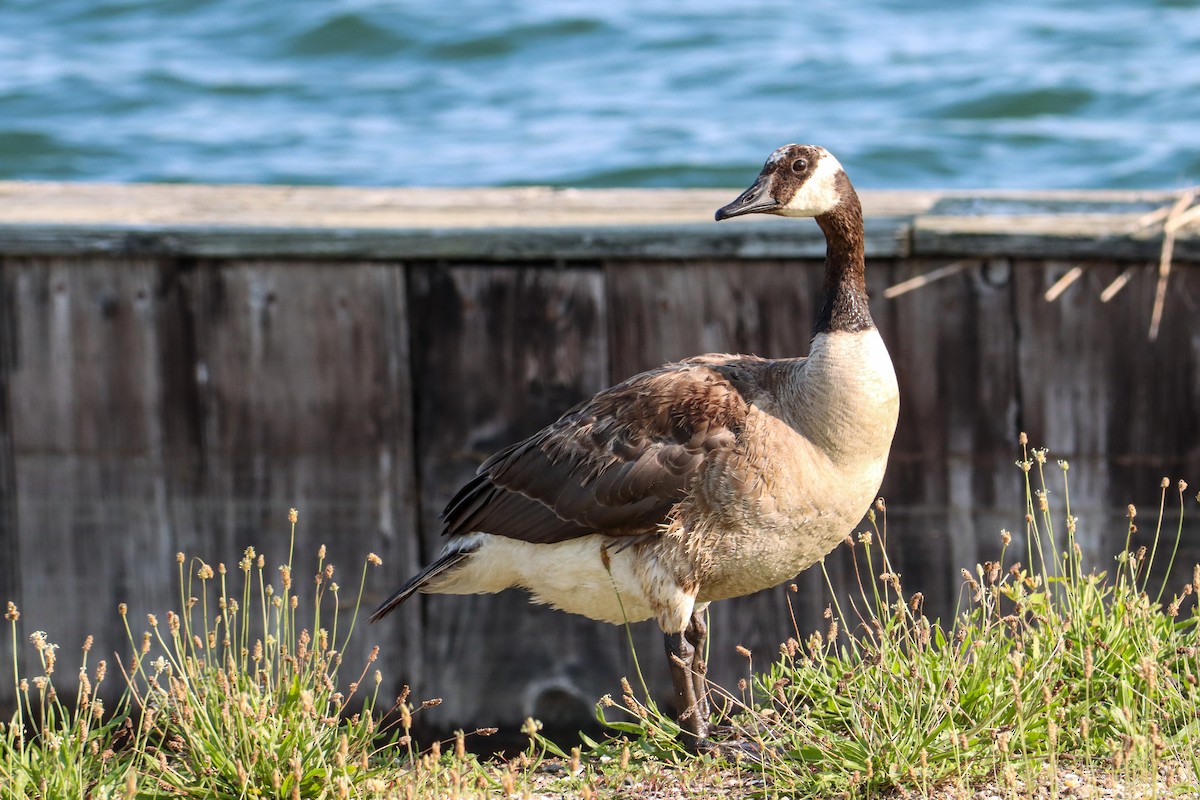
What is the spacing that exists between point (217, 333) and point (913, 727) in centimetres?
429

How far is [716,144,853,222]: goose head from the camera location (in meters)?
4.84

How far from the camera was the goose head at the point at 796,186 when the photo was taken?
484 centimetres

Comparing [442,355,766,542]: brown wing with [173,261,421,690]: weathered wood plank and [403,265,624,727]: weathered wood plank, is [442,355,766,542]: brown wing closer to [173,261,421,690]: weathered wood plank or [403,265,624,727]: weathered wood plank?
[403,265,624,727]: weathered wood plank

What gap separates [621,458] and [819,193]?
1098 millimetres

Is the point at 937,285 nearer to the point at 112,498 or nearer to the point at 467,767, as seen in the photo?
the point at 467,767

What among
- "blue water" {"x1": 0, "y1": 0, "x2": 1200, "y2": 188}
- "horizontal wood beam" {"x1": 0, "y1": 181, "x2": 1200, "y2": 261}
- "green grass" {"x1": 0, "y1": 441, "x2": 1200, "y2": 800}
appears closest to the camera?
"green grass" {"x1": 0, "y1": 441, "x2": 1200, "y2": 800}

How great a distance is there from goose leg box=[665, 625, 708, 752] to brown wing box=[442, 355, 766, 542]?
0.42 m

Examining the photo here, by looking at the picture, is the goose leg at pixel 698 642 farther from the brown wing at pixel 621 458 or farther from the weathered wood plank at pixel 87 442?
the weathered wood plank at pixel 87 442

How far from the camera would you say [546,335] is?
289 inches

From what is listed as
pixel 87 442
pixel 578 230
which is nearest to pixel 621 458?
pixel 578 230

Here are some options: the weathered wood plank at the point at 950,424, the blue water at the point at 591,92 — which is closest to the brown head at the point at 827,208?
the weathered wood plank at the point at 950,424

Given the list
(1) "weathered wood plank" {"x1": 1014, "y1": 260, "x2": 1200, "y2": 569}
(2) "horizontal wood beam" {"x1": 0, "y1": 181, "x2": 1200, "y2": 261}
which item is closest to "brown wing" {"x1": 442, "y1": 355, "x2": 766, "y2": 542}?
(2) "horizontal wood beam" {"x1": 0, "y1": 181, "x2": 1200, "y2": 261}

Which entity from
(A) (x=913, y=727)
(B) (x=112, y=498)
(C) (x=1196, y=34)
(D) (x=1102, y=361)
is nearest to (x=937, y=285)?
(D) (x=1102, y=361)

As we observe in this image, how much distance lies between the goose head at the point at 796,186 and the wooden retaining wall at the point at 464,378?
86.5 inches
